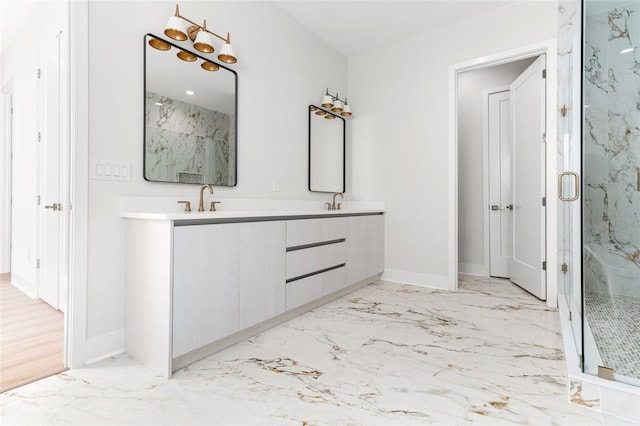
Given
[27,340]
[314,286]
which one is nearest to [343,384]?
[314,286]

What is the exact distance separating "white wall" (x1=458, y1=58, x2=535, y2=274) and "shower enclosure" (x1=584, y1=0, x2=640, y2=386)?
2.13m

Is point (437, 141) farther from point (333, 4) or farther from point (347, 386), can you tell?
Answer: point (347, 386)

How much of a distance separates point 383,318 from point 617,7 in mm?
2434

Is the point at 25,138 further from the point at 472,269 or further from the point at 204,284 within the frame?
the point at 472,269

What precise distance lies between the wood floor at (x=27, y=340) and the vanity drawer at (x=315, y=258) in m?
1.40

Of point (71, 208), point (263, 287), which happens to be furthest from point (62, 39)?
point (263, 287)

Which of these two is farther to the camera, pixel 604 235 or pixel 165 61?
pixel 165 61

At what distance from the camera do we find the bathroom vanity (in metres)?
1.67

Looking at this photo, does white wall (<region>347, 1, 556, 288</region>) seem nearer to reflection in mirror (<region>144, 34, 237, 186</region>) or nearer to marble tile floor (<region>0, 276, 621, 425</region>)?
marble tile floor (<region>0, 276, 621, 425</region>)

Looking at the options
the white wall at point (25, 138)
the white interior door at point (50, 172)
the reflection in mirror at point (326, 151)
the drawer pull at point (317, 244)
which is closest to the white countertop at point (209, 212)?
the drawer pull at point (317, 244)

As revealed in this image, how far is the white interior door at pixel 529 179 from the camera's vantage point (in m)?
2.98

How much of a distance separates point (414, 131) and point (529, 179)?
3.91ft

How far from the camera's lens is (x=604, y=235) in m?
1.94

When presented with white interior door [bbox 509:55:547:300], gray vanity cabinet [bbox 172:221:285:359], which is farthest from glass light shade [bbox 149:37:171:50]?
white interior door [bbox 509:55:547:300]
